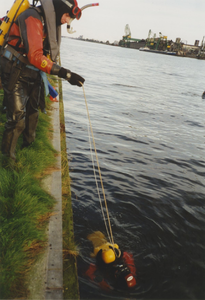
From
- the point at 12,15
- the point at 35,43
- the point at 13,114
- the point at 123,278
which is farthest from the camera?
the point at 13,114

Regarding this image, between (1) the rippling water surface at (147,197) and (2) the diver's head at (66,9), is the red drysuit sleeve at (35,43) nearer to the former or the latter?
(2) the diver's head at (66,9)

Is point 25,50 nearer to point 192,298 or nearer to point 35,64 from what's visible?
point 35,64

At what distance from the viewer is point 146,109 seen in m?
13.6

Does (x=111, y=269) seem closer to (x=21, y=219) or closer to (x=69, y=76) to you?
(x=21, y=219)

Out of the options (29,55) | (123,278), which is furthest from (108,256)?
(29,55)

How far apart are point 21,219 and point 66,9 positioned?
286 cm

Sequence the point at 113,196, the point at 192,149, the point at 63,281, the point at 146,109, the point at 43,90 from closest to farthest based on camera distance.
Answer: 1. the point at 63,281
2. the point at 43,90
3. the point at 113,196
4. the point at 192,149
5. the point at 146,109

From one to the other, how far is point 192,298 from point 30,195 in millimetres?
2340

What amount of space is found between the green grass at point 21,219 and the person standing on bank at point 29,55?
1.47ft

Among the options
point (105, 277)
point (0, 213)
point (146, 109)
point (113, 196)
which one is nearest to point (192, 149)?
point (113, 196)

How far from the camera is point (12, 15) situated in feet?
11.6

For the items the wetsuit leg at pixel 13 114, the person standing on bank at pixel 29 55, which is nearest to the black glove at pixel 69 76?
the person standing on bank at pixel 29 55

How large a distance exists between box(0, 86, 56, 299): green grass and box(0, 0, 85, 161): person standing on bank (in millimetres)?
448

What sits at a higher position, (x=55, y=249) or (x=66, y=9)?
(x=66, y=9)
